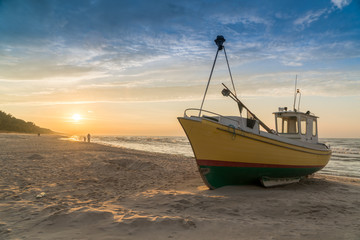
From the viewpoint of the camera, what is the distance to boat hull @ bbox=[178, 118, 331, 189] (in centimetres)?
820

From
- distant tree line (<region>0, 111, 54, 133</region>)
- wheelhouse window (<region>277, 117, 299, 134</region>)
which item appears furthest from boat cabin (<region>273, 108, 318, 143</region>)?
distant tree line (<region>0, 111, 54, 133</region>)

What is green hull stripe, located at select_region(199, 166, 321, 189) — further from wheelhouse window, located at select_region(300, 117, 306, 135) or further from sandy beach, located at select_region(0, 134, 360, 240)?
wheelhouse window, located at select_region(300, 117, 306, 135)

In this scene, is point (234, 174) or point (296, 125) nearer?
point (234, 174)

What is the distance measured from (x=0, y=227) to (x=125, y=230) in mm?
2386

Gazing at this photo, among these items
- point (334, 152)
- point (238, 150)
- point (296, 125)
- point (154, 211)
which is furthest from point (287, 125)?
point (334, 152)

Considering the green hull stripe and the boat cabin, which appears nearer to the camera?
the green hull stripe

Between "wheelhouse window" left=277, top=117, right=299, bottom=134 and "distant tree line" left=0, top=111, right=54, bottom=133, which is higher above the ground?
"distant tree line" left=0, top=111, right=54, bottom=133

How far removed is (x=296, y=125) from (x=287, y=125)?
0.41 metres

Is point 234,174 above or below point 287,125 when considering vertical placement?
below

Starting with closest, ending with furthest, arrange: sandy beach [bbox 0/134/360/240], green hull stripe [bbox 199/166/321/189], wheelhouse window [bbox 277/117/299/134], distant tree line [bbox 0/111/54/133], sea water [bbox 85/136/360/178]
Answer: sandy beach [bbox 0/134/360/240] < green hull stripe [bbox 199/166/321/189] < wheelhouse window [bbox 277/117/299/134] < sea water [bbox 85/136/360/178] < distant tree line [bbox 0/111/54/133]

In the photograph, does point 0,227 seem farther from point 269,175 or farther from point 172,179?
point 269,175

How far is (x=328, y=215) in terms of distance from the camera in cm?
598

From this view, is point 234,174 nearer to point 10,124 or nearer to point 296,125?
point 296,125

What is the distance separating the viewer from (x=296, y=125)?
11.9m
